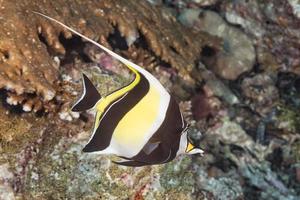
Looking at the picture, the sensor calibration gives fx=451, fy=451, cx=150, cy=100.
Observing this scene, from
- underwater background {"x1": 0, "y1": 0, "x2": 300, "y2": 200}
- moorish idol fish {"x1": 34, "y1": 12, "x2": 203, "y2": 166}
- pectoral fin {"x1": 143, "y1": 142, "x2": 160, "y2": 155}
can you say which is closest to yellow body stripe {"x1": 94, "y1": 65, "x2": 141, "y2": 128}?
moorish idol fish {"x1": 34, "y1": 12, "x2": 203, "y2": 166}

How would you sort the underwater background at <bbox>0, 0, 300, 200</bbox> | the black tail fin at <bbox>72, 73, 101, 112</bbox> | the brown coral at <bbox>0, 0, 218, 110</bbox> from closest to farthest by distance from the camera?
the black tail fin at <bbox>72, 73, 101, 112</bbox> < the brown coral at <bbox>0, 0, 218, 110</bbox> < the underwater background at <bbox>0, 0, 300, 200</bbox>

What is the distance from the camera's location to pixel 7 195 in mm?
3182

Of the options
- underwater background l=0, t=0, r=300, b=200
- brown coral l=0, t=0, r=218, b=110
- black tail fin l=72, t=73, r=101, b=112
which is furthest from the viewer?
underwater background l=0, t=0, r=300, b=200

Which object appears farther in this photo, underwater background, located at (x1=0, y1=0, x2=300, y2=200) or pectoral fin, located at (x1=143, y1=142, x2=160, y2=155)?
underwater background, located at (x1=0, y1=0, x2=300, y2=200)

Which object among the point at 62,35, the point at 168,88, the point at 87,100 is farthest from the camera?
the point at 168,88

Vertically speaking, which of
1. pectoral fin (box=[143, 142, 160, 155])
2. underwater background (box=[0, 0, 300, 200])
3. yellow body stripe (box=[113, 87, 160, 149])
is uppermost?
yellow body stripe (box=[113, 87, 160, 149])

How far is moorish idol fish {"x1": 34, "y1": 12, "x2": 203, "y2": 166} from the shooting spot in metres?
2.07

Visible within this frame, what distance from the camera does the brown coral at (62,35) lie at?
325 centimetres

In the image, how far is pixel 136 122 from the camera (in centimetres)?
211

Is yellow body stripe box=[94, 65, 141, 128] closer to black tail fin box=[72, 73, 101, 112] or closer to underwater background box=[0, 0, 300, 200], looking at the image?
black tail fin box=[72, 73, 101, 112]

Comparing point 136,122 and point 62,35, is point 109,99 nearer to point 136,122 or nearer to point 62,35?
point 136,122

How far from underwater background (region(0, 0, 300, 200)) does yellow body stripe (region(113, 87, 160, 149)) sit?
4.36 ft

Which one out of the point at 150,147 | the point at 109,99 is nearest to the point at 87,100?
the point at 109,99

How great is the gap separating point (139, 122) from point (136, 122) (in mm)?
14
